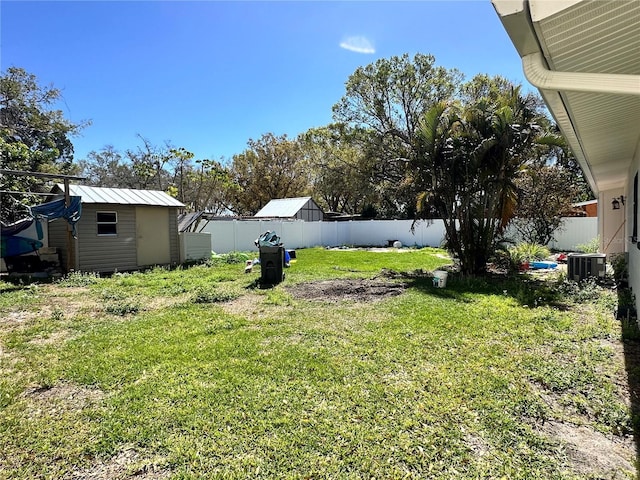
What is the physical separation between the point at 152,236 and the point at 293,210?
36.6 feet

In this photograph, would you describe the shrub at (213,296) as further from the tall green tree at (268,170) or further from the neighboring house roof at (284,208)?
the tall green tree at (268,170)

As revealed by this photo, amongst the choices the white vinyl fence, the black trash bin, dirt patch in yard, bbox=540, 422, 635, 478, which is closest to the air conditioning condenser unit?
the white vinyl fence

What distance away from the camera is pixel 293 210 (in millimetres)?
21906

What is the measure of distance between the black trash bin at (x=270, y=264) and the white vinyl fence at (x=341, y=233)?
5.14 meters

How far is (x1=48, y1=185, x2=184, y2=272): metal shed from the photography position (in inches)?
395

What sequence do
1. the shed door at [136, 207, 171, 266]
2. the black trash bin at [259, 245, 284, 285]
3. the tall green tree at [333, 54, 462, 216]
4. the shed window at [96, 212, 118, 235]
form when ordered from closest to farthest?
the black trash bin at [259, 245, 284, 285] → the shed window at [96, 212, 118, 235] → the shed door at [136, 207, 171, 266] → the tall green tree at [333, 54, 462, 216]

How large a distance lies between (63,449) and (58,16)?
30.5 ft

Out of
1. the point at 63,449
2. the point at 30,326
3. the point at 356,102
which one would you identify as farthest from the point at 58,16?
the point at 356,102

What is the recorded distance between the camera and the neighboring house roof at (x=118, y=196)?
1021 cm

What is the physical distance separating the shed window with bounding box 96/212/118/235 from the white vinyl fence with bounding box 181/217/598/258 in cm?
222

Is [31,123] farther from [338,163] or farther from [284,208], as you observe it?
[338,163]

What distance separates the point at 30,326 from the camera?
5.07 meters

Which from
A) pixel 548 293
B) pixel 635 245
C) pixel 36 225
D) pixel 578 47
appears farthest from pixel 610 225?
pixel 36 225

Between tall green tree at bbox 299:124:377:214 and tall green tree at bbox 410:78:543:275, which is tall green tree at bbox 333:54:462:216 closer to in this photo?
tall green tree at bbox 299:124:377:214
